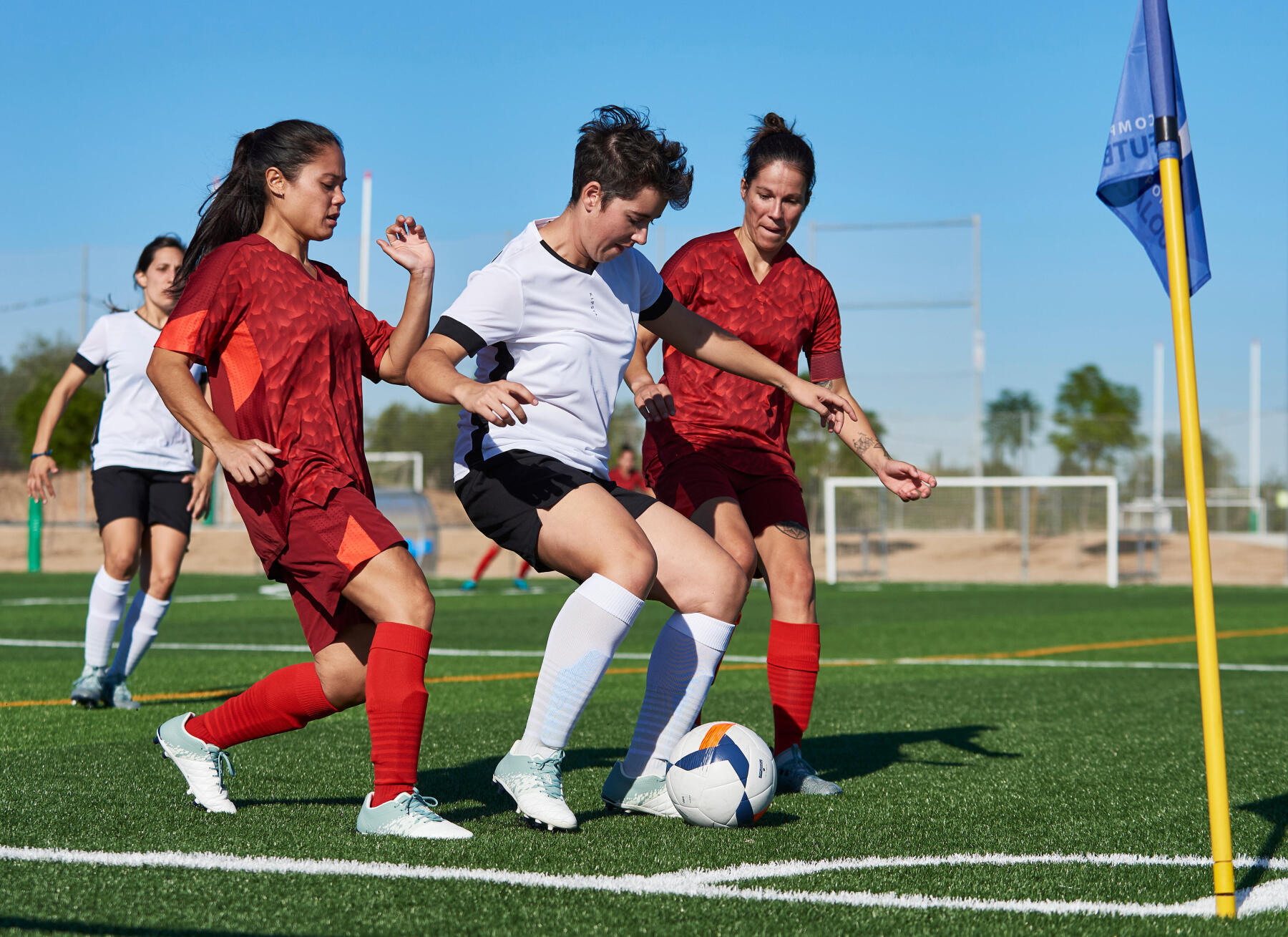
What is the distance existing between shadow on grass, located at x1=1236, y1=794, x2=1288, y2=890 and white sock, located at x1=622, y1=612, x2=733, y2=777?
1.43 metres

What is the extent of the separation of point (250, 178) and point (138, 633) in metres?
3.32

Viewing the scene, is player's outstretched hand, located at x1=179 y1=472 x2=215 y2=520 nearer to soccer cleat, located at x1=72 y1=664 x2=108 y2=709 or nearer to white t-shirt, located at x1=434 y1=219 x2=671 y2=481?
soccer cleat, located at x1=72 y1=664 x2=108 y2=709

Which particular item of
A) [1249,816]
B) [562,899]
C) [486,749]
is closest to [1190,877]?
[1249,816]

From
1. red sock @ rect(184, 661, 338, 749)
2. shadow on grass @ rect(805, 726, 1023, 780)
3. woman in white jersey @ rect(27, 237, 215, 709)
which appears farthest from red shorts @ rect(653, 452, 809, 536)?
woman in white jersey @ rect(27, 237, 215, 709)

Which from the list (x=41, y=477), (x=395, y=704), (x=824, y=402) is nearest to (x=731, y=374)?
(x=824, y=402)

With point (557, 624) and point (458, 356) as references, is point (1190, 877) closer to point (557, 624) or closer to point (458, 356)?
point (557, 624)

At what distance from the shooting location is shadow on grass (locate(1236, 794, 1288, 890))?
3095 mm

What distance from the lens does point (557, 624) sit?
359 cm

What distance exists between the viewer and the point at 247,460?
329cm

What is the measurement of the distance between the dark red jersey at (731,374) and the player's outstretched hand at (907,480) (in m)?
0.57

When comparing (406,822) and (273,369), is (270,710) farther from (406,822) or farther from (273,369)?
(273,369)

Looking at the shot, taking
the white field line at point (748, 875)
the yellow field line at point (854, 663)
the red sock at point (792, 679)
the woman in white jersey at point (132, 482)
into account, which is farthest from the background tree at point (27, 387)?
the white field line at point (748, 875)

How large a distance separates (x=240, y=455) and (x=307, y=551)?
11.9 inches

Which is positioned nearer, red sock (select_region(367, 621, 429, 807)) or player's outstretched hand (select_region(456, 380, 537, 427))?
player's outstretched hand (select_region(456, 380, 537, 427))
